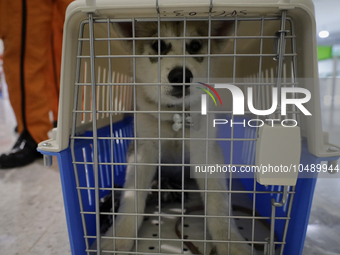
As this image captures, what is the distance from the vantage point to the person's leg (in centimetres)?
158

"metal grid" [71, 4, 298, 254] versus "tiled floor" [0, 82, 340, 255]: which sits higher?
"metal grid" [71, 4, 298, 254]

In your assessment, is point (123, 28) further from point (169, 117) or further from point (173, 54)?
point (169, 117)

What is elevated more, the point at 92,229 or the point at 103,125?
the point at 103,125

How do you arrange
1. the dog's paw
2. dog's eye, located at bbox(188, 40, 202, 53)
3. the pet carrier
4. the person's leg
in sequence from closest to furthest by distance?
the pet carrier
the dog's paw
dog's eye, located at bbox(188, 40, 202, 53)
the person's leg

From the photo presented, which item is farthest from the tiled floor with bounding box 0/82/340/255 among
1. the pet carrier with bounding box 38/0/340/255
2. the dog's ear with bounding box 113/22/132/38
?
the dog's ear with bounding box 113/22/132/38

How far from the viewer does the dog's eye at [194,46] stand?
909 mm

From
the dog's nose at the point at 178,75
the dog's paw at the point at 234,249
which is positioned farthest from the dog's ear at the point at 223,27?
the dog's paw at the point at 234,249

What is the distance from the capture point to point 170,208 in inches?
40.7

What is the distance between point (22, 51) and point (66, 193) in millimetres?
1382

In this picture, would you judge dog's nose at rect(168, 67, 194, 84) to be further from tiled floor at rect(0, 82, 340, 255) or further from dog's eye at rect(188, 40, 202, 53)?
tiled floor at rect(0, 82, 340, 255)

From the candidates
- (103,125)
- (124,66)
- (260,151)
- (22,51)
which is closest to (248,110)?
(260,151)

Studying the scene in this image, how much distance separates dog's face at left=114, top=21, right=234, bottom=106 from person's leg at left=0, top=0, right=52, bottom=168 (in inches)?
40.4

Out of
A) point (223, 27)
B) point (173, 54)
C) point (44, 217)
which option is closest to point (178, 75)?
point (173, 54)

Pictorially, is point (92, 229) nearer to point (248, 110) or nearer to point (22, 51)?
point (248, 110)
